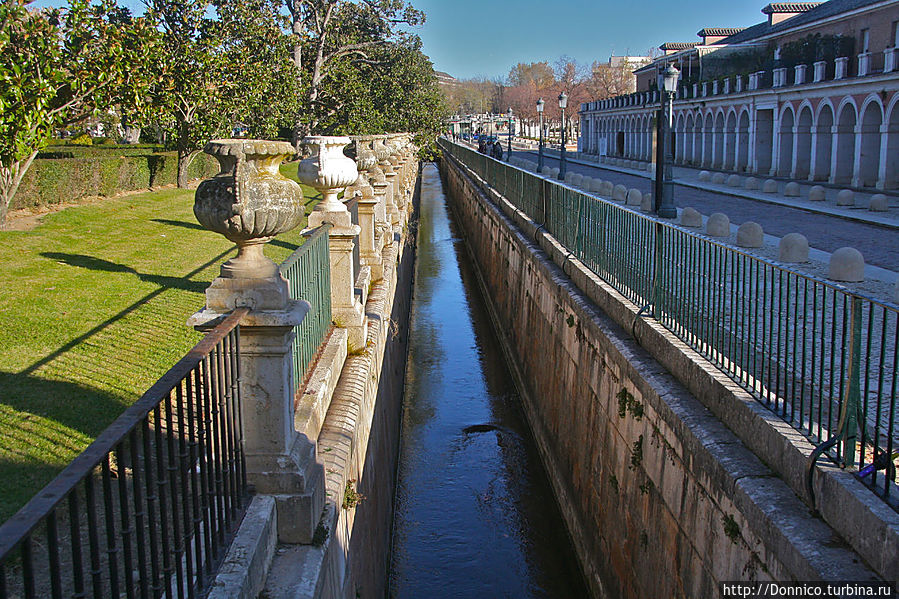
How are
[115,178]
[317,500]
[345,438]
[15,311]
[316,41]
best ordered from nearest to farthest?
[317,500] < [345,438] < [15,311] < [115,178] < [316,41]

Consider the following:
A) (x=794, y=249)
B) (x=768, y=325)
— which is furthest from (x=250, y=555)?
(x=794, y=249)

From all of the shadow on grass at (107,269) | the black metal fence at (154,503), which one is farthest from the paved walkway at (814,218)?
the black metal fence at (154,503)

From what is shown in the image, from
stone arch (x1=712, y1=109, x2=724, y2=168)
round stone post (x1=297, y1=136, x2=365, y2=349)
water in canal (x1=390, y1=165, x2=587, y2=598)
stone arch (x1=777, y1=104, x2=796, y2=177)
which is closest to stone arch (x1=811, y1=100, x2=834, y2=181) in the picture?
stone arch (x1=777, y1=104, x2=796, y2=177)

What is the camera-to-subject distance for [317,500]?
15.2 feet

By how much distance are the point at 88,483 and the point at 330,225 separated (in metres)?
5.54

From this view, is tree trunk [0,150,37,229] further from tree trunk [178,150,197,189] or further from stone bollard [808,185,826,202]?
stone bollard [808,185,826,202]

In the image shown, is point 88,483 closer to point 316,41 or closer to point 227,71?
point 227,71

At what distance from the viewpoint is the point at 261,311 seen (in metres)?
4.24

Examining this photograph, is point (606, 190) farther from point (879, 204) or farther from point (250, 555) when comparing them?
point (250, 555)

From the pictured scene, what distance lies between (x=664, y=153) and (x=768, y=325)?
12958 mm

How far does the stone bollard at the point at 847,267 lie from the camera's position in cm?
1034

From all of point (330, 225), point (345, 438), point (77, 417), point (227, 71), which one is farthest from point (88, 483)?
point (227, 71)

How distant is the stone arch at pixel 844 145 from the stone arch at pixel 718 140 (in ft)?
44.7

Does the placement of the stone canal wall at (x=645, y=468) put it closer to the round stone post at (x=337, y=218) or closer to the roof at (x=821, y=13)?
the round stone post at (x=337, y=218)
